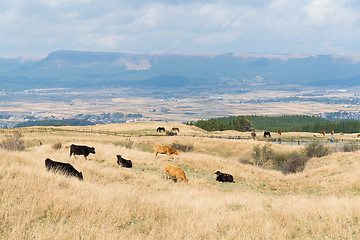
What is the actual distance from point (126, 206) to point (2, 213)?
3.39 meters

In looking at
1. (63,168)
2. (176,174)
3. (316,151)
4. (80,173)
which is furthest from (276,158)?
(63,168)

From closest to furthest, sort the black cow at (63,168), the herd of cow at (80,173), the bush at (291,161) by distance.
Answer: the black cow at (63,168) < the herd of cow at (80,173) < the bush at (291,161)

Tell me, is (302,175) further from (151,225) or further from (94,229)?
(94,229)

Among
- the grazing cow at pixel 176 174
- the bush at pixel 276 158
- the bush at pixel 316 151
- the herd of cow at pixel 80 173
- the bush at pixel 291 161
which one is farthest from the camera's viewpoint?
the bush at pixel 316 151

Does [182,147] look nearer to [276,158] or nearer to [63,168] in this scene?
[276,158]

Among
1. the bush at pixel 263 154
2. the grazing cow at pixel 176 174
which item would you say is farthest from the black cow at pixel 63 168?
the bush at pixel 263 154

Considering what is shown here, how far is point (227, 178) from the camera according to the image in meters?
22.9

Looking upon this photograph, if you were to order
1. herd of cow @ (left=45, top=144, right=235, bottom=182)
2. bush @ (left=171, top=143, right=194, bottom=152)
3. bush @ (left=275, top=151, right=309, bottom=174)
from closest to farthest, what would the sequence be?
herd of cow @ (left=45, top=144, right=235, bottom=182), bush @ (left=275, top=151, right=309, bottom=174), bush @ (left=171, top=143, right=194, bottom=152)

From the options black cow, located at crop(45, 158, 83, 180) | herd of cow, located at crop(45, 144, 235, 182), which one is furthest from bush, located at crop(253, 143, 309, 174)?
black cow, located at crop(45, 158, 83, 180)

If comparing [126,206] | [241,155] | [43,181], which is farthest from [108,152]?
[241,155]

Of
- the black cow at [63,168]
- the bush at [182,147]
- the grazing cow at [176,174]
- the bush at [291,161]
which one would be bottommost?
the bush at [291,161]

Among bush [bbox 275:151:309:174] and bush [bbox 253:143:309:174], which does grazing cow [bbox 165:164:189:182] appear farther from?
bush [bbox 253:143:309:174]

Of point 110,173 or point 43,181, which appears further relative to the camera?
point 110,173

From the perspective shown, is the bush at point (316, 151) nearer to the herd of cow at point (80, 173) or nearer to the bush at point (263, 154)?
the bush at point (263, 154)
